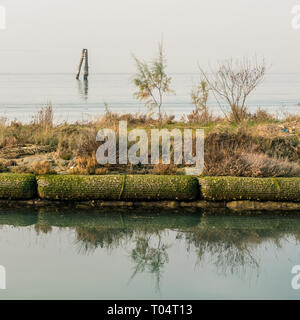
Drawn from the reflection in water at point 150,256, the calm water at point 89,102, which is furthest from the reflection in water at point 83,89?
the reflection in water at point 150,256

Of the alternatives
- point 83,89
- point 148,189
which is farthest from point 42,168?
point 83,89

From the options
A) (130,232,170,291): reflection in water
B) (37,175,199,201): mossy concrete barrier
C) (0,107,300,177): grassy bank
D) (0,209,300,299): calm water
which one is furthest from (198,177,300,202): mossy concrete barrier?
(130,232,170,291): reflection in water

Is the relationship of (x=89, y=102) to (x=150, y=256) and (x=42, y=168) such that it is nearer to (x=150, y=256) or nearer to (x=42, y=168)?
(x=42, y=168)

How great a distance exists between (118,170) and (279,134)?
355 centimetres

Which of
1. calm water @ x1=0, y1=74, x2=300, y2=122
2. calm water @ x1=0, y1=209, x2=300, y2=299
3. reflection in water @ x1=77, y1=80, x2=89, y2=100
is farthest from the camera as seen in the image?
reflection in water @ x1=77, y1=80, x2=89, y2=100

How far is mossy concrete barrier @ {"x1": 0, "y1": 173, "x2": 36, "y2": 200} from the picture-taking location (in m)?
7.16

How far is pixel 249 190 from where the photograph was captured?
7.17 metres

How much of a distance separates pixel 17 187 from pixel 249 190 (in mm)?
3330

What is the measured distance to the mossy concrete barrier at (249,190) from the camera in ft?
23.5

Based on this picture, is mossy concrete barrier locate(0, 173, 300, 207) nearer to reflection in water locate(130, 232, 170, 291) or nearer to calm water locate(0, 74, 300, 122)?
reflection in water locate(130, 232, 170, 291)

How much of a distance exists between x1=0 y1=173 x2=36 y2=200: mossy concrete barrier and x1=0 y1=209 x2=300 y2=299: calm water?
0.31 metres
